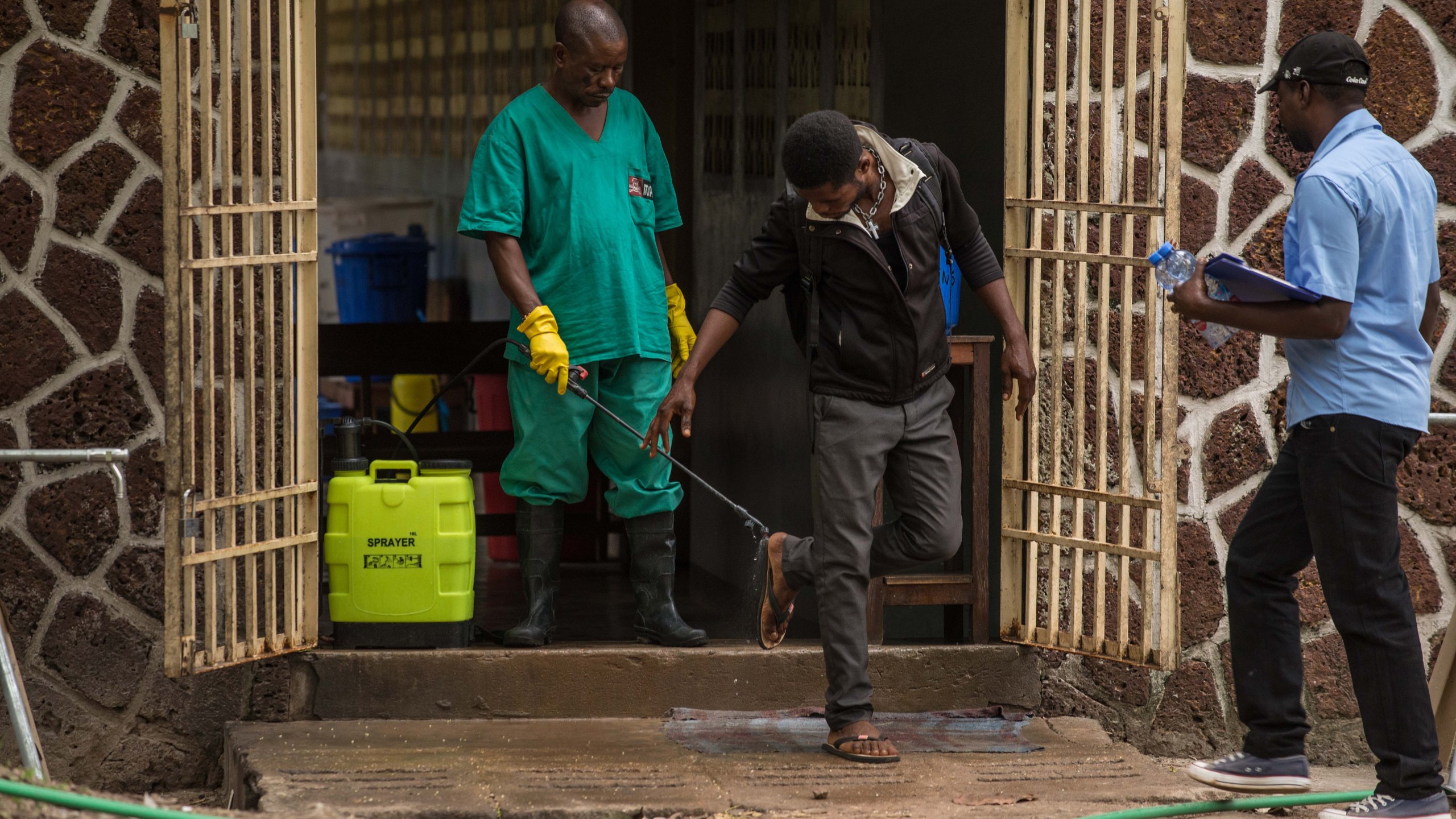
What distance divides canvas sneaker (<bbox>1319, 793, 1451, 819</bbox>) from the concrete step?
1.48 meters

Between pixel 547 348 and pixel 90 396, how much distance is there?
152cm

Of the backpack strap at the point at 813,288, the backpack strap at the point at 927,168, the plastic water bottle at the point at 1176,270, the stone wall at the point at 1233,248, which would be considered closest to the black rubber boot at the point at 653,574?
the backpack strap at the point at 813,288

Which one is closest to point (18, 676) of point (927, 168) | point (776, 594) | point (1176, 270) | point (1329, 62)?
point (776, 594)

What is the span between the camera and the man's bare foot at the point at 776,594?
4980 mm

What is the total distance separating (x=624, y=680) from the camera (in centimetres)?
541

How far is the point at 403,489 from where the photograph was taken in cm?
537

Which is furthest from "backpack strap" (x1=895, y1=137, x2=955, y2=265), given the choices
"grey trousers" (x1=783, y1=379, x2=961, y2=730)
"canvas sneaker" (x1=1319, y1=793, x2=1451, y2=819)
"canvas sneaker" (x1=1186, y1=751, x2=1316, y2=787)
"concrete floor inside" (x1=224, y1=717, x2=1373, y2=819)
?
"canvas sneaker" (x1=1319, y1=793, x2=1451, y2=819)

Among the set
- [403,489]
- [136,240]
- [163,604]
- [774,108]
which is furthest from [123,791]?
[774,108]

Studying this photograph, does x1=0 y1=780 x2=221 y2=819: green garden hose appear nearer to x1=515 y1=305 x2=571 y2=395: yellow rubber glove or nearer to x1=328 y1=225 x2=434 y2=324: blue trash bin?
x1=515 y1=305 x2=571 y2=395: yellow rubber glove

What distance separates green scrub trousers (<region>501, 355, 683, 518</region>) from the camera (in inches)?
217

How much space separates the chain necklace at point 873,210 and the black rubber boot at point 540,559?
158 centimetres

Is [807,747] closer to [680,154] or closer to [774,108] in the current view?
[774,108]

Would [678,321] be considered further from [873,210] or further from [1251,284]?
[1251,284]

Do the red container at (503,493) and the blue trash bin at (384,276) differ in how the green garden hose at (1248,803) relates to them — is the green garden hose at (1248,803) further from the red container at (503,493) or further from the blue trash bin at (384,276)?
the blue trash bin at (384,276)
